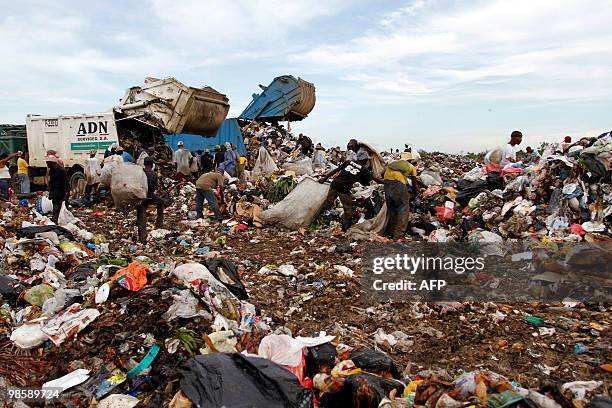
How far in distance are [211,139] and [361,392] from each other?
1305cm

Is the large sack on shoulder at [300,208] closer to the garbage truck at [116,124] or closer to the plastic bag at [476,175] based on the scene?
the plastic bag at [476,175]

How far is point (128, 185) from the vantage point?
7.09m

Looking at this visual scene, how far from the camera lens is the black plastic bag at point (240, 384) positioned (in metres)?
2.45

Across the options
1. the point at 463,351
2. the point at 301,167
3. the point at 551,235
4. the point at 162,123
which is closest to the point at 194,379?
the point at 463,351

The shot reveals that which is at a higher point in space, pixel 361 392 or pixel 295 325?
pixel 361 392

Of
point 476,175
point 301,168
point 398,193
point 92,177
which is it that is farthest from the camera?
point 301,168

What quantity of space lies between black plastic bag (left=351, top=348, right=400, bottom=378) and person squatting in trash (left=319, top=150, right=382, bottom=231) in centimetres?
429

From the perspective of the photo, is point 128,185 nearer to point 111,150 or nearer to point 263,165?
point 111,150

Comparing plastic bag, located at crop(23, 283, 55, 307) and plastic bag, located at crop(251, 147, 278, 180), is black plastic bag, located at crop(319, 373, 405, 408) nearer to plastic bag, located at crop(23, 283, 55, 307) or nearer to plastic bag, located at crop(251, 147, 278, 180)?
plastic bag, located at crop(23, 283, 55, 307)

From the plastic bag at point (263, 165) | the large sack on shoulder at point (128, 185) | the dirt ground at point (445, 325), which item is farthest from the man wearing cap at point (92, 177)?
the dirt ground at point (445, 325)

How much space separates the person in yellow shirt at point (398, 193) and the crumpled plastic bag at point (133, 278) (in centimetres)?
397

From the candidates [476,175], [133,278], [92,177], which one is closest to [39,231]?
[133,278]

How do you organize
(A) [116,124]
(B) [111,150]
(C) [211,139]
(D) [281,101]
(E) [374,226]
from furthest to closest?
1. (D) [281,101]
2. (C) [211,139]
3. (A) [116,124]
4. (B) [111,150]
5. (E) [374,226]

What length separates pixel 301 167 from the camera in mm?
11711
